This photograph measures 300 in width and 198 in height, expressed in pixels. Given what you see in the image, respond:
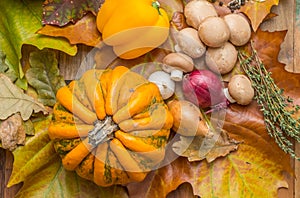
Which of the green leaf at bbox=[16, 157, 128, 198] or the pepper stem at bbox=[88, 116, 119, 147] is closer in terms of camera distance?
the pepper stem at bbox=[88, 116, 119, 147]

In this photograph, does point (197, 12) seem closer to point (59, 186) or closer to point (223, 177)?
point (223, 177)

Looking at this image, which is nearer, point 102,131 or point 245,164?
point 102,131

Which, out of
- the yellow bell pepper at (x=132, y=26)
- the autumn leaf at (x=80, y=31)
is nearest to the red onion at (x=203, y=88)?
the yellow bell pepper at (x=132, y=26)

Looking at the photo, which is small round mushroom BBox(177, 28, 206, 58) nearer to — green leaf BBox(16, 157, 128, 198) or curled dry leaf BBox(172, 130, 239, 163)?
curled dry leaf BBox(172, 130, 239, 163)

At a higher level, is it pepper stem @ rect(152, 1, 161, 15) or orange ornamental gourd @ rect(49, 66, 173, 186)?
pepper stem @ rect(152, 1, 161, 15)

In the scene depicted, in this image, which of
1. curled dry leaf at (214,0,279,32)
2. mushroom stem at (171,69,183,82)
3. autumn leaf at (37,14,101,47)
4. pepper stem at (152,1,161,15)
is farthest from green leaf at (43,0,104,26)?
curled dry leaf at (214,0,279,32)

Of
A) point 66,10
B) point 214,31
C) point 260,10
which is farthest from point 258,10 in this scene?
point 66,10

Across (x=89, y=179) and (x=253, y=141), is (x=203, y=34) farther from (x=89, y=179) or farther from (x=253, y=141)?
(x=89, y=179)

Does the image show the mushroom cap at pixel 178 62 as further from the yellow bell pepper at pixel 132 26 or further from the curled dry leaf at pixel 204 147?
the curled dry leaf at pixel 204 147
